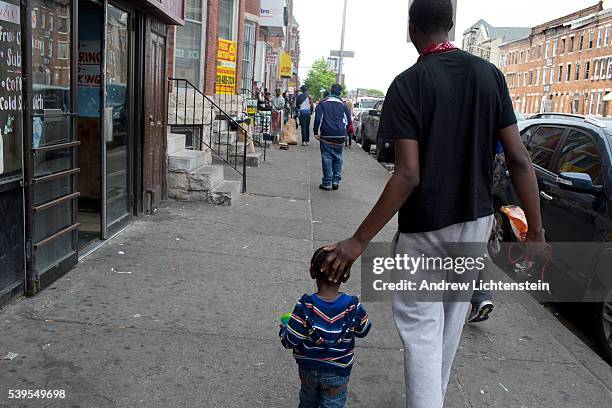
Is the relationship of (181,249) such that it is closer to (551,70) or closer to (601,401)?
(601,401)

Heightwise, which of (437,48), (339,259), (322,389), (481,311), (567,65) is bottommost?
(481,311)

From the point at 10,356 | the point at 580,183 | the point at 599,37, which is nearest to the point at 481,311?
the point at 580,183

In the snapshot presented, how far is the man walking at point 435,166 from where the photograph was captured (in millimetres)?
2639

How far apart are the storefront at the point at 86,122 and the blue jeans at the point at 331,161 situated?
11.6ft

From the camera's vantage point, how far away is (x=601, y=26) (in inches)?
2378

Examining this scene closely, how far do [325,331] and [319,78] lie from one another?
104780 millimetres

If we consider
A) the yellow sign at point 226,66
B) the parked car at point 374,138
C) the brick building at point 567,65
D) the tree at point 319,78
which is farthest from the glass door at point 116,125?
the tree at point 319,78

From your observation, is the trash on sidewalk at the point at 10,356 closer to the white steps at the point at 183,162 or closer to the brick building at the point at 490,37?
the white steps at the point at 183,162

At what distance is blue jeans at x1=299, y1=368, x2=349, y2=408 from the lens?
9.10ft

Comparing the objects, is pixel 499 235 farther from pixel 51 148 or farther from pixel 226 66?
pixel 226 66

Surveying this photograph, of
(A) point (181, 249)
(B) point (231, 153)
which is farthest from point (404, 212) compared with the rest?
(B) point (231, 153)

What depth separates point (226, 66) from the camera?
42.3 feet

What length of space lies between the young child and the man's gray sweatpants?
8.2 inches

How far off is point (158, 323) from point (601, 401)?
9.62 feet
